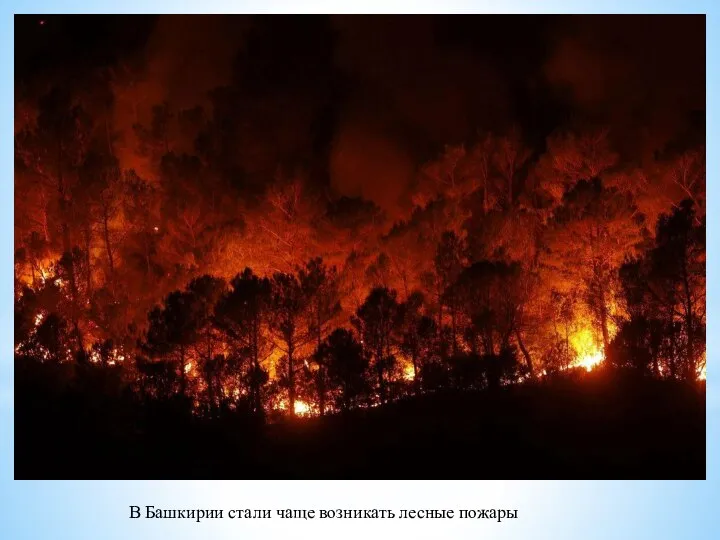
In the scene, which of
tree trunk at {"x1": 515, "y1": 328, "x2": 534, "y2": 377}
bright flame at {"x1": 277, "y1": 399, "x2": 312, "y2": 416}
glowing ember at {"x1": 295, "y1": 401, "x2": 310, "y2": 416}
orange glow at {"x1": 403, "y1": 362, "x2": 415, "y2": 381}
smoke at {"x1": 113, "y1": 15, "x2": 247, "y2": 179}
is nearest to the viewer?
bright flame at {"x1": 277, "y1": 399, "x2": 312, "y2": 416}

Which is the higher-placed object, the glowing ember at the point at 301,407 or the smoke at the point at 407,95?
the smoke at the point at 407,95

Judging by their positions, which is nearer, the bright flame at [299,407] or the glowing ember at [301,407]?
the bright flame at [299,407]

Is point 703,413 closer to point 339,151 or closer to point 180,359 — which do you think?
point 180,359

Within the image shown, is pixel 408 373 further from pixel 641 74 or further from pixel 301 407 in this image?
pixel 641 74

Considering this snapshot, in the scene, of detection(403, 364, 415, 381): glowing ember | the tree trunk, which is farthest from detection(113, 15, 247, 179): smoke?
the tree trunk

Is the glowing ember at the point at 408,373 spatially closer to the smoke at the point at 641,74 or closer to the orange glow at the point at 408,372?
the orange glow at the point at 408,372

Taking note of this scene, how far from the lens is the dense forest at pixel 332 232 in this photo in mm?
17688

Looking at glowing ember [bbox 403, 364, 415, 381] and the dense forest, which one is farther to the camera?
glowing ember [bbox 403, 364, 415, 381]

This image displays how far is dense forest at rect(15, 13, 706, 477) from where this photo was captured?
17.7 meters

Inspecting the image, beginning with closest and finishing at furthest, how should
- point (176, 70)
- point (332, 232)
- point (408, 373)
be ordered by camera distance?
point (408, 373) < point (332, 232) < point (176, 70)

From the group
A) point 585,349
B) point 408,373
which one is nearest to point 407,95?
point 585,349

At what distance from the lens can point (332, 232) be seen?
22797 millimetres

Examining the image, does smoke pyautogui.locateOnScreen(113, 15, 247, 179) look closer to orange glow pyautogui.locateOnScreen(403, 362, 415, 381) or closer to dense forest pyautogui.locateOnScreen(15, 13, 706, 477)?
dense forest pyautogui.locateOnScreen(15, 13, 706, 477)

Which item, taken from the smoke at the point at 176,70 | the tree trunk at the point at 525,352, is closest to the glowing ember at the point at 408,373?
the tree trunk at the point at 525,352
